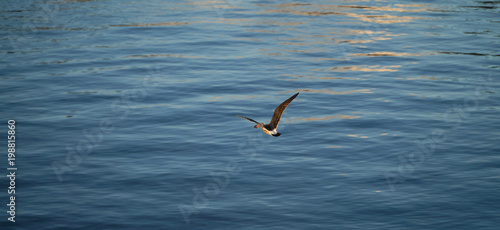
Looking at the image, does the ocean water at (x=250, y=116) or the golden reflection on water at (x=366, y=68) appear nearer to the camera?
the ocean water at (x=250, y=116)

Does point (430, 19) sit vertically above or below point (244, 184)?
above

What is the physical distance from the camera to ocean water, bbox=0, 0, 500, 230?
21219 millimetres

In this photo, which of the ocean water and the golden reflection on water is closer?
the ocean water

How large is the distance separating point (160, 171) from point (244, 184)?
3.16 meters

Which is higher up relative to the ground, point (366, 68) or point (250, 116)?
point (366, 68)

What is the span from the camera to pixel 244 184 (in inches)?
891

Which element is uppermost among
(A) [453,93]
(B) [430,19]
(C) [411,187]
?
(B) [430,19]

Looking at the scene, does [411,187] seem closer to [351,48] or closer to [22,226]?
[22,226]

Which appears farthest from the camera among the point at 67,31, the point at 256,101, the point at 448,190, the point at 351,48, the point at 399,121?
the point at 67,31

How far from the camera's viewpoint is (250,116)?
2836 centimetres

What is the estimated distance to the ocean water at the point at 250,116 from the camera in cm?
2122

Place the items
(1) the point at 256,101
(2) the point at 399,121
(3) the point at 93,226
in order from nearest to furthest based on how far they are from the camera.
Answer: (3) the point at 93,226 → (2) the point at 399,121 → (1) the point at 256,101

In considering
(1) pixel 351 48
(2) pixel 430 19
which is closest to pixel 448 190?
(1) pixel 351 48

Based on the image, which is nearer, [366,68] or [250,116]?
[250,116]
